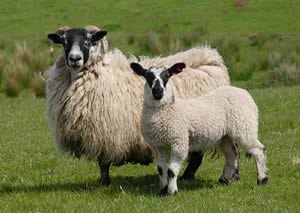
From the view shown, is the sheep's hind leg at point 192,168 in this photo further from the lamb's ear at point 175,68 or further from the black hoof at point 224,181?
the lamb's ear at point 175,68

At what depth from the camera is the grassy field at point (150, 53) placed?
644cm

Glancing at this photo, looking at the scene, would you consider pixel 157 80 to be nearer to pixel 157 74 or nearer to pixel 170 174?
pixel 157 74

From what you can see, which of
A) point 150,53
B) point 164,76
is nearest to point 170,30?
point 150,53

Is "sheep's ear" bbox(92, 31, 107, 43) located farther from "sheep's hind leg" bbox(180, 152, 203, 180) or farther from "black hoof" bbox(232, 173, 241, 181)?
"black hoof" bbox(232, 173, 241, 181)

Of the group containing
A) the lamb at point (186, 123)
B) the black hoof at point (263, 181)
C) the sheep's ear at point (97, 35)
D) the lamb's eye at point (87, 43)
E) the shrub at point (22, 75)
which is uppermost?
the sheep's ear at point (97, 35)

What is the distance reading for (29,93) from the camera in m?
20.8

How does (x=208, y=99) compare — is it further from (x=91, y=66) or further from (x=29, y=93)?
(x=29, y=93)

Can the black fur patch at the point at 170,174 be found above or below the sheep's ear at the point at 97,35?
below

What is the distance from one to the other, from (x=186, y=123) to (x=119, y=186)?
1.24 meters

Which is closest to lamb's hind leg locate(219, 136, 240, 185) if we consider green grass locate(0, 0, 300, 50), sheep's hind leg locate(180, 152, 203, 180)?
sheep's hind leg locate(180, 152, 203, 180)

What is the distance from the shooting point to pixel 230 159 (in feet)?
24.2

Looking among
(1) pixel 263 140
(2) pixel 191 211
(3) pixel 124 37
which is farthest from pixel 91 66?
(3) pixel 124 37

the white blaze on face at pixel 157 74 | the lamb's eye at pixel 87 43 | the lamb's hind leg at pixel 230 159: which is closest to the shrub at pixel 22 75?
the lamb's eye at pixel 87 43

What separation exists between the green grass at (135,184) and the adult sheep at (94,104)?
41cm
